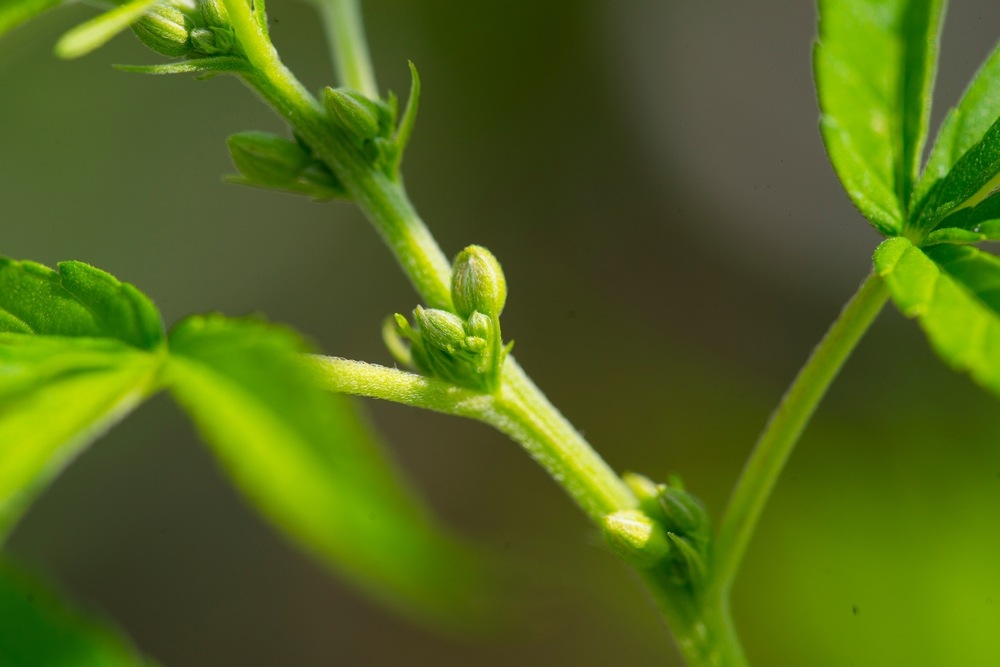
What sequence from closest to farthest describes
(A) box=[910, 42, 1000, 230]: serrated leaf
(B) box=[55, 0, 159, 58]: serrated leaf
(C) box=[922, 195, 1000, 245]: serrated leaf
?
(B) box=[55, 0, 159, 58]: serrated leaf < (C) box=[922, 195, 1000, 245]: serrated leaf < (A) box=[910, 42, 1000, 230]: serrated leaf

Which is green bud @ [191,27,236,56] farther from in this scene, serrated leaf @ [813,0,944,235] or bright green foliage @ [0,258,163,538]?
serrated leaf @ [813,0,944,235]

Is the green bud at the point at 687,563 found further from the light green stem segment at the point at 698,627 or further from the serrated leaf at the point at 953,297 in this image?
the serrated leaf at the point at 953,297

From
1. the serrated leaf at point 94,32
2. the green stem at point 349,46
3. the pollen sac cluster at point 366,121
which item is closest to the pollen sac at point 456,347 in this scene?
the pollen sac cluster at point 366,121

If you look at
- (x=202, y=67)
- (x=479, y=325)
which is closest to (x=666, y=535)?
(x=479, y=325)

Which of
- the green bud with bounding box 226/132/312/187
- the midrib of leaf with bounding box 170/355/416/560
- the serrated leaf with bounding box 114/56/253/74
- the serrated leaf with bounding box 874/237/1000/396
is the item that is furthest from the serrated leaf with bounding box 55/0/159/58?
the serrated leaf with bounding box 874/237/1000/396

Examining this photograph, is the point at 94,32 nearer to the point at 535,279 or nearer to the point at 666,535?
the point at 666,535

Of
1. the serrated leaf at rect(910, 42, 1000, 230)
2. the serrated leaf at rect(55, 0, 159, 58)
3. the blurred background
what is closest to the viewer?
the serrated leaf at rect(55, 0, 159, 58)
